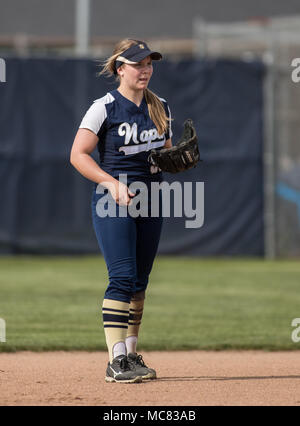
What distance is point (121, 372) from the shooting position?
5.27m

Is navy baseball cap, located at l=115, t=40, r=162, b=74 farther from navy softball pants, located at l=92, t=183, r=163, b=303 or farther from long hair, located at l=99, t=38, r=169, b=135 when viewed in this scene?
navy softball pants, located at l=92, t=183, r=163, b=303

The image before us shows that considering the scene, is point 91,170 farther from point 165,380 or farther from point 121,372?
point 165,380

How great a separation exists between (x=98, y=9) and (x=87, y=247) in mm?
10241

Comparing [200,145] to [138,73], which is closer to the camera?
[138,73]

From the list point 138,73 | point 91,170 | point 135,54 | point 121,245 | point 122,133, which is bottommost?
point 121,245

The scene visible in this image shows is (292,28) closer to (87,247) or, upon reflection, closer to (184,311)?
(87,247)

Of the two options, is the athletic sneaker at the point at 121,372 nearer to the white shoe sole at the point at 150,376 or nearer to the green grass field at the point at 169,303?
the white shoe sole at the point at 150,376

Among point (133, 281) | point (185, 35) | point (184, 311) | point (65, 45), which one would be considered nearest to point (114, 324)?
Result: point (133, 281)

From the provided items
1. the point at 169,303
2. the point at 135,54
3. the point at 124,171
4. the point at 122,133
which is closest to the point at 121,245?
the point at 124,171

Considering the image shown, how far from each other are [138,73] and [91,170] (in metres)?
0.65

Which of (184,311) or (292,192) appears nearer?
(184,311)

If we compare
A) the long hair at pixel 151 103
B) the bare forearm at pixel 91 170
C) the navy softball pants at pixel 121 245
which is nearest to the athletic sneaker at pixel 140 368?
the navy softball pants at pixel 121 245

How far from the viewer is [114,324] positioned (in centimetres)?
529

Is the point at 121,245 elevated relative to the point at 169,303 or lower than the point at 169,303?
elevated
